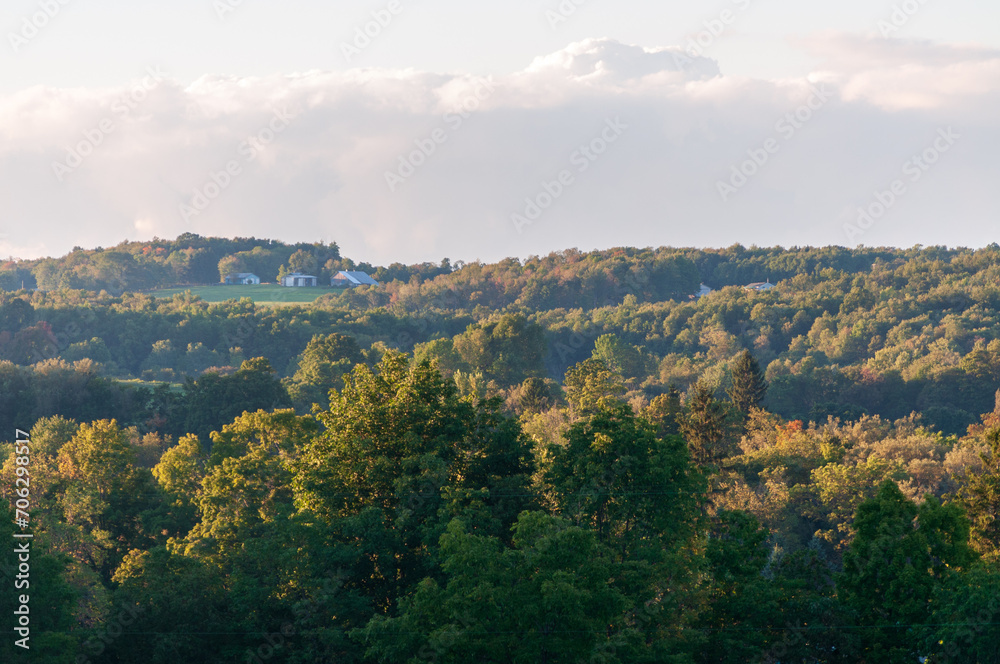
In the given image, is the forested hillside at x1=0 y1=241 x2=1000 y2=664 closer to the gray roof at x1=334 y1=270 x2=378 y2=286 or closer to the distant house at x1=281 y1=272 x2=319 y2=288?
the gray roof at x1=334 y1=270 x2=378 y2=286

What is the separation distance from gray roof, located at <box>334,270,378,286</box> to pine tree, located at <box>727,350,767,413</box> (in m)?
106

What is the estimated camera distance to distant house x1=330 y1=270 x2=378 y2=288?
179 meters

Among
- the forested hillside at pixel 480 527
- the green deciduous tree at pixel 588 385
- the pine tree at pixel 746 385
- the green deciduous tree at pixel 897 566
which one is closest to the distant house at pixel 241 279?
the forested hillside at pixel 480 527

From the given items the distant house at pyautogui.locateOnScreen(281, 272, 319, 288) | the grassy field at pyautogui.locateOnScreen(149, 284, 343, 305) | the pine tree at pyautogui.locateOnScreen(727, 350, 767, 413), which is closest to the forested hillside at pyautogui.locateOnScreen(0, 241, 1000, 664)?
the pine tree at pyautogui.locateOnScreen(727, 350, 767, 413)

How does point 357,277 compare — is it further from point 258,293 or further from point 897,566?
point 897,566

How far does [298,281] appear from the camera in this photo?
183 m

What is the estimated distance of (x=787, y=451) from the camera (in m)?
59.4

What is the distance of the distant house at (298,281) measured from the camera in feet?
598

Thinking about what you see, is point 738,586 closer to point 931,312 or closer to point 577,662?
point 577,662

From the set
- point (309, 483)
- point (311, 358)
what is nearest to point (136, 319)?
point (311, 358)

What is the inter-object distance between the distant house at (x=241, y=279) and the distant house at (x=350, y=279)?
47.4ft

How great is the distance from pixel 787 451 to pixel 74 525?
130ft

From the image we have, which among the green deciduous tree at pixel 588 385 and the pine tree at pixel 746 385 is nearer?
the green deciduous tree at pixel 588 385

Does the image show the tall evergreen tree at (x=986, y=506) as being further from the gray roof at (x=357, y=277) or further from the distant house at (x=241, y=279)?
the distant house at (x=241, y=279)
